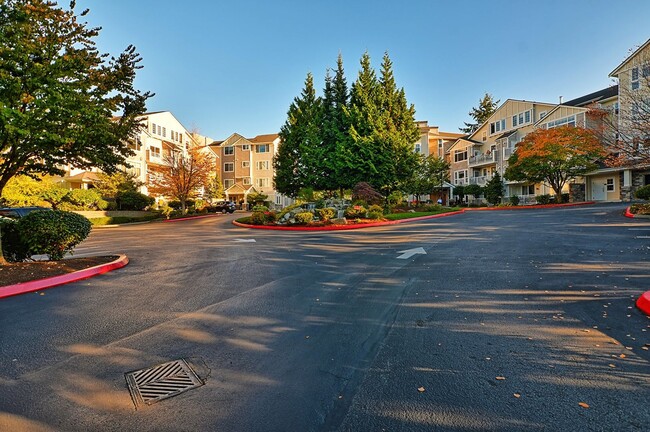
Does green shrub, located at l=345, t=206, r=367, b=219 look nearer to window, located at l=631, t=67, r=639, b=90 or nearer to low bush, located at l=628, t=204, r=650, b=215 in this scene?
low bush, located at l=628, t=204, r=650, b=215

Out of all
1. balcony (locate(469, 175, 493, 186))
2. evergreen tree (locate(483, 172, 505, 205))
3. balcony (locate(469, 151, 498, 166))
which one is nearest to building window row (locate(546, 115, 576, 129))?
balcony (locate(469, 151, 498, 166))

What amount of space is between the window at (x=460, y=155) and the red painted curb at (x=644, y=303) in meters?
49.5

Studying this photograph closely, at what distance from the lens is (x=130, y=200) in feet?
115

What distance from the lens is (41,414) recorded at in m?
2.88

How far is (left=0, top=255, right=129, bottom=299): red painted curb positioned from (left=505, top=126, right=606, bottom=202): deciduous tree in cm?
3428

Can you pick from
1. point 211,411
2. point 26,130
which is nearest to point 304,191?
point 26,130

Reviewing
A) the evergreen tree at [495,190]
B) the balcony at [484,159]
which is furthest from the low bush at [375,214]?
the balcony at [484,159]

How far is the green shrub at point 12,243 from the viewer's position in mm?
9172

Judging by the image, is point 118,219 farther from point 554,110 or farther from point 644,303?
point 554,110

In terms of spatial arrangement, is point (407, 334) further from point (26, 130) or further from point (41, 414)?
point (26, 130)

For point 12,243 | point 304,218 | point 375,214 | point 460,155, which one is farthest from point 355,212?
point 460,155

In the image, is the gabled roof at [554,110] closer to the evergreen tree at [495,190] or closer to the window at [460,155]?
the evergreen tree at [495,190]

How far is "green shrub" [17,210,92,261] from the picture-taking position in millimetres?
9000

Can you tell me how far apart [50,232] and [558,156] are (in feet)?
117
